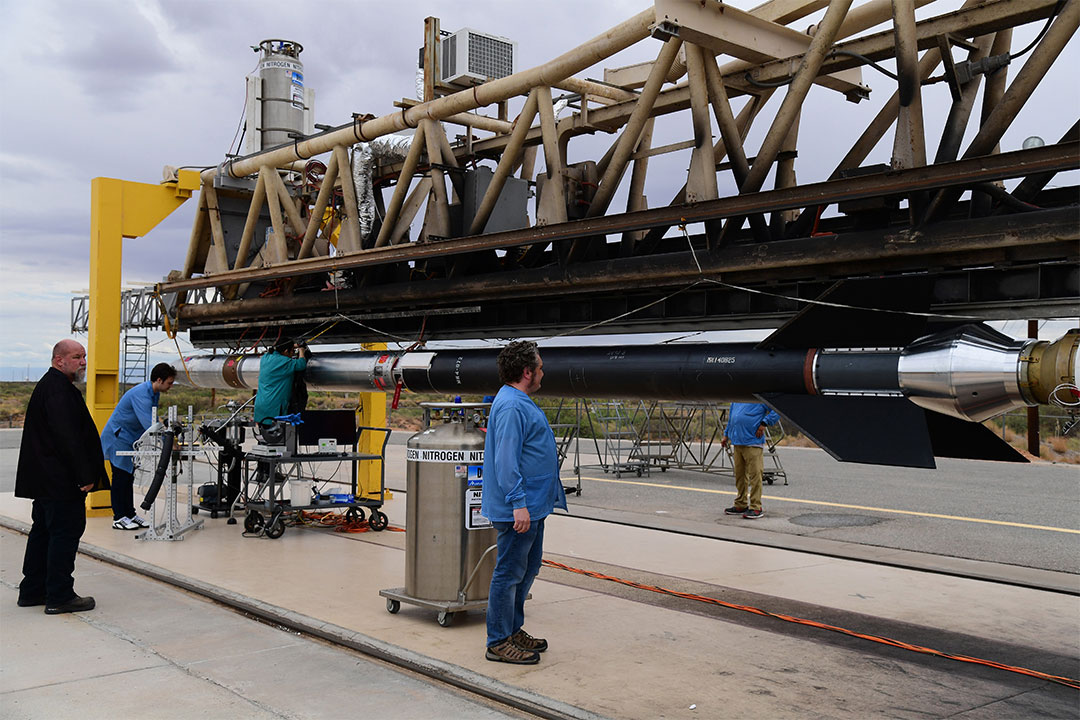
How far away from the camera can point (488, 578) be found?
7148 mm

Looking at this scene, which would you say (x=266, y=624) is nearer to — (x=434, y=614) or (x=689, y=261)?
(x=434, y=614)

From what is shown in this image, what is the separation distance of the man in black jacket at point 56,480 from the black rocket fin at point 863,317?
5473 mm

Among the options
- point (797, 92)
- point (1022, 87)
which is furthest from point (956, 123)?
point (797, 92)

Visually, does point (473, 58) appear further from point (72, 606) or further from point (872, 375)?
point (72, 606)

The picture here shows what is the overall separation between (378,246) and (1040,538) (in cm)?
925

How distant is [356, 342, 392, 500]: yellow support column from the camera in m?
14.0

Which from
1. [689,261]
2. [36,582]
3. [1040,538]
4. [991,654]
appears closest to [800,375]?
[689,261]

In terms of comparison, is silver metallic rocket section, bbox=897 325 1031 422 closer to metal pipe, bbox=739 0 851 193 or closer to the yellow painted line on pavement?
metal pipe, bbox=739 0 851 193

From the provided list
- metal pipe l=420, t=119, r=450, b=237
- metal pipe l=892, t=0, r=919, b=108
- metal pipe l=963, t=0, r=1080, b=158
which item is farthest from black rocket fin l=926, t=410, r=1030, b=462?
metal pipe l=420, t=119, r=450, b=237

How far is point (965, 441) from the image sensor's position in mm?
6379

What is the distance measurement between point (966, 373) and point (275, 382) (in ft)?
26.6

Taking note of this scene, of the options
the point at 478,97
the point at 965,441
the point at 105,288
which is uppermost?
the point at 478,97

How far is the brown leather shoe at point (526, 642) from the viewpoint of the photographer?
19.8 feet

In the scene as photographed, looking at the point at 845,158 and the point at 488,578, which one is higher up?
the point at 845,158
